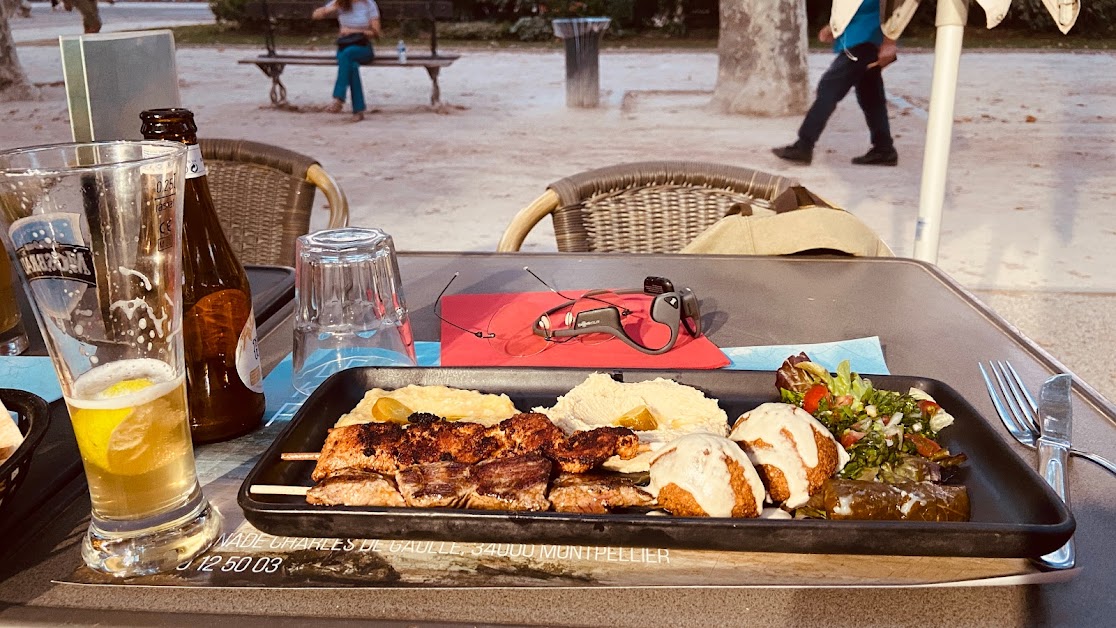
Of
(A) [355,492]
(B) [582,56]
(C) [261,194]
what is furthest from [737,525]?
(B) [582,56]

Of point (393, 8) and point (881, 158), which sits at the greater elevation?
point (393, 8)

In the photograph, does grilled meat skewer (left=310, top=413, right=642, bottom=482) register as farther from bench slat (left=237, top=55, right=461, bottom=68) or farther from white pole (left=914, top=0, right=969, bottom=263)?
bench slat (left=237, top=55, right=461, bottom=68)

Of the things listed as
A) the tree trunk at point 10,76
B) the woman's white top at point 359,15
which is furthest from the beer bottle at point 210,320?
the tree trunk at point 10,76

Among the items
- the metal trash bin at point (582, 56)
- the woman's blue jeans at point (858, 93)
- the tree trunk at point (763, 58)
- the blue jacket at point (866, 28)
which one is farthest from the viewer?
the metal trash bin at point (582, 56)

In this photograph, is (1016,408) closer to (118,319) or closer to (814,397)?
(814,397)

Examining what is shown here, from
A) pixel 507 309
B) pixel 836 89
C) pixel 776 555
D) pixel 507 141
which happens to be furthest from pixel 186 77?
pixel 776 555

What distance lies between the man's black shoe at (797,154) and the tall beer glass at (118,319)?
8587mm

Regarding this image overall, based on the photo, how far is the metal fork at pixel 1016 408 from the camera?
1257mm

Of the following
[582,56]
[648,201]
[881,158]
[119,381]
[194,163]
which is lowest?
[881,158]

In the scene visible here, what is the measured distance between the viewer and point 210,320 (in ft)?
4.54

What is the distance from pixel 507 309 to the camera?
1.92 meters

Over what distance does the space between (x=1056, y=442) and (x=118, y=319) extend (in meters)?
1.22

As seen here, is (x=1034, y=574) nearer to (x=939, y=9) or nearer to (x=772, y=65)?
(x=939, y=9)

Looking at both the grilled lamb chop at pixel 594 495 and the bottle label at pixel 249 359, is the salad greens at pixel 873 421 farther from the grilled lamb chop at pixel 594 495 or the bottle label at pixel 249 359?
the bottle label at pixel 249 359
